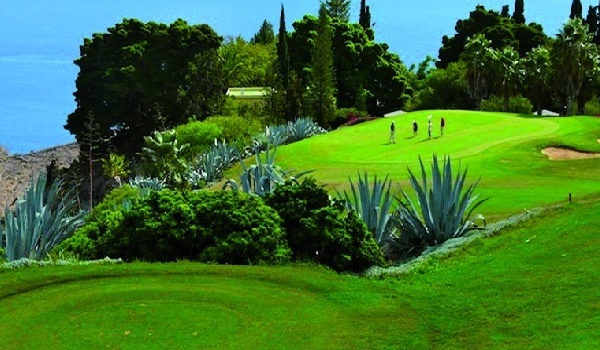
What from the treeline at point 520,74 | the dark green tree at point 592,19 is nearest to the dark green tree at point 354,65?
the treeline at point 520,74

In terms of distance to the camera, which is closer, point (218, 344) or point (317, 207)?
point (218, 344)

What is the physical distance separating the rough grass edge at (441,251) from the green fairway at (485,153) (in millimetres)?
4488

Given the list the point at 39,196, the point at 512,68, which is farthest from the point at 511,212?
the point at 512,68

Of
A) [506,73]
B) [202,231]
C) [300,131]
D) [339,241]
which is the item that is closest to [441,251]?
[339,241]

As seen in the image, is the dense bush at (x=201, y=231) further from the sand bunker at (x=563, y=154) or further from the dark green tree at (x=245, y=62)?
the dark green tree at (x=245, y=62)

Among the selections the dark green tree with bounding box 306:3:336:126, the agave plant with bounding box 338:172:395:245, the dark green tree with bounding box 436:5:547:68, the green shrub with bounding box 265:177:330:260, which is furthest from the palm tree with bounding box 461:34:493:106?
the green shrub with bounding box 265:177:330:260

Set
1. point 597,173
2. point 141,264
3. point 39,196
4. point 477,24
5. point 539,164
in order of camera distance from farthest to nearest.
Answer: point 477,24
point 539,164
point 597,173
point 39,196
point 141,264

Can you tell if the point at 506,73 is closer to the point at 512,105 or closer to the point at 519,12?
the point at 512,105

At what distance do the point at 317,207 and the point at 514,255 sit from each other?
3632 millimetres

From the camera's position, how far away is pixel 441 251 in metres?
16.5

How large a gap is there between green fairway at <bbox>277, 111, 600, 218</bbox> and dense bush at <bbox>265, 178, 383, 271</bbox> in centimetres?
Answer: 734

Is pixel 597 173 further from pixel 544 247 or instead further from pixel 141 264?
pixel 141 264

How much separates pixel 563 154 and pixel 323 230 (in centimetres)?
2701

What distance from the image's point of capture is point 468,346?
10719mm
